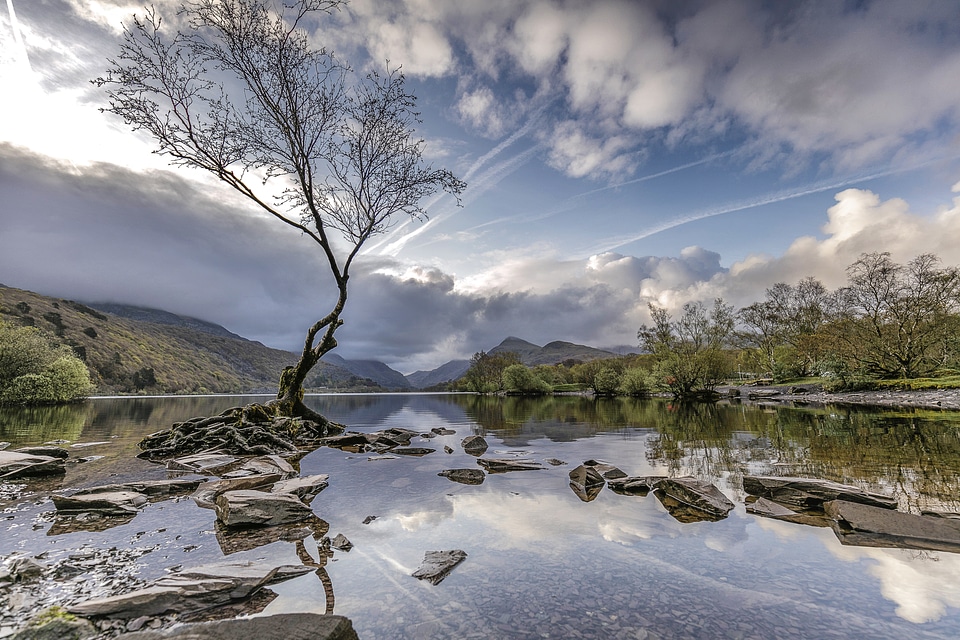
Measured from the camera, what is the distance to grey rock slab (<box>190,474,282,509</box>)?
26.1 ft

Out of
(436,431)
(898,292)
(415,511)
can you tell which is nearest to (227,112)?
(436,431)

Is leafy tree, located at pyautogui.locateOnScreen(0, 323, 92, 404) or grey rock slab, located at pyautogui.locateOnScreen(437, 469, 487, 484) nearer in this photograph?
grey rock slab, located at pyautogui.locateOnScreen(437, 469, 487, 484)

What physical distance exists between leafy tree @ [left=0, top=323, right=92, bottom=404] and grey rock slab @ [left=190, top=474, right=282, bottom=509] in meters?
55.0

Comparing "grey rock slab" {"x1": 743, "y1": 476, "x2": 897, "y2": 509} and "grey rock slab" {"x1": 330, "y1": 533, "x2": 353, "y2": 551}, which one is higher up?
"grey rock slab" {"x1": 743, "y1": 476, "x2": 897, "y2": 509}

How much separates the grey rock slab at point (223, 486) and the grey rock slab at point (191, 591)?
366cm

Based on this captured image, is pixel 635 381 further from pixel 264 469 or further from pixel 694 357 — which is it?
pixel 264 469

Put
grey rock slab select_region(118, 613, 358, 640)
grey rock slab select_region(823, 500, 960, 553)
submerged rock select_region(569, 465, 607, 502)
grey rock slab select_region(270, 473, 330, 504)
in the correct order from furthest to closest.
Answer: submerged rock select_region(569, 465, 607, 502) < grey rock slab select_region(270, 473, 330, 504) < grey rock slab select_region(823, 500, 960, 553) < grey rock slab select_region(118, 613, 358, 640)

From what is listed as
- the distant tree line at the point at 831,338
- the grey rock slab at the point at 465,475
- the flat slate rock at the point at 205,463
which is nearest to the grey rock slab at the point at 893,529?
the grey rock slab at the point at 465,475

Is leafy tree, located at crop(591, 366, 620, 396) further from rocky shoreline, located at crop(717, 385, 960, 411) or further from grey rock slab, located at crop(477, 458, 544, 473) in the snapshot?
grey rock slab, located at crop(477, 458, 544, 473)

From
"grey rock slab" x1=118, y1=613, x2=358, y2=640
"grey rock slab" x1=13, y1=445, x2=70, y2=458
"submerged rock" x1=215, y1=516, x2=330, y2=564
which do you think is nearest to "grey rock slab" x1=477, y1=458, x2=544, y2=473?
"submerged rock" x1=215, y1=516, x2=330, y2=564

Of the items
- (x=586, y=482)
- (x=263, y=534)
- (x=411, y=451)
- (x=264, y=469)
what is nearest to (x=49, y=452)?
(x=264, y=469)

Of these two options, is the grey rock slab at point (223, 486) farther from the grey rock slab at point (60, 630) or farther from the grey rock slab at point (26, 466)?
the grey rock slab at point (26, 466)

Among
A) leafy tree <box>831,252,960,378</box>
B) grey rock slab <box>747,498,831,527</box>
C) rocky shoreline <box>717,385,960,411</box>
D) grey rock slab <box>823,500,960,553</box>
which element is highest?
leafy tree <box>831,252,960,378</box>

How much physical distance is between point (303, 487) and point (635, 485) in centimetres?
768
